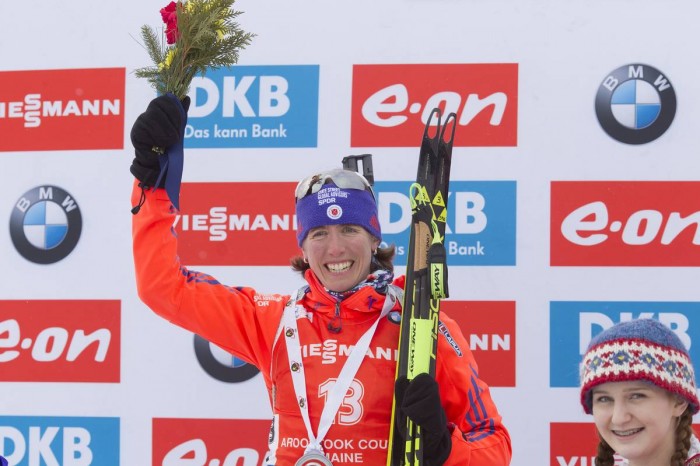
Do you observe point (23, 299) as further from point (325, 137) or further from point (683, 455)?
point (683, 455)

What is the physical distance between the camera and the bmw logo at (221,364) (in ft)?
10.4

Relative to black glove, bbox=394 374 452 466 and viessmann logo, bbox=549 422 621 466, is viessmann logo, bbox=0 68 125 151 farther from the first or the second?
viessmann logo, bbox=549 422 621 466

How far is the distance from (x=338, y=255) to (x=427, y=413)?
0.49m

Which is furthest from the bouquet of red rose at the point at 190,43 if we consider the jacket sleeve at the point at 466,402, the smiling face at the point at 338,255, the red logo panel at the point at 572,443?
the red logo panel at the point at 572,443

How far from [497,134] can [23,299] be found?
1766 millimetres

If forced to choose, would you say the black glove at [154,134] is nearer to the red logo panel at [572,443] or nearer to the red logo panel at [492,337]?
the red logo panel at [492,337]

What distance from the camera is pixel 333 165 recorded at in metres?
3.13

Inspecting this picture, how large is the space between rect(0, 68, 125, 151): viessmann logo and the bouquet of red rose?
3.47 ft

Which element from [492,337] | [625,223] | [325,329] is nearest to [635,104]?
[625,223]

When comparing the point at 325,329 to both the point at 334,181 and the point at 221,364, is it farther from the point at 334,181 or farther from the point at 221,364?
the point at 221,364

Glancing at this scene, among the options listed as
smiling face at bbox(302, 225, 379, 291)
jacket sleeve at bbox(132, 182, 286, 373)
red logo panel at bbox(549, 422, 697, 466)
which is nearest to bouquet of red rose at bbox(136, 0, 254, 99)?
jacket sleeve at bbox(132, 182, 286, 373)

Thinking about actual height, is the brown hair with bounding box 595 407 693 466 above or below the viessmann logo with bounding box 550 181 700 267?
below

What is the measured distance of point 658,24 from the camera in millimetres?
3002

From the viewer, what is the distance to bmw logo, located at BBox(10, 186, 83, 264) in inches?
128
